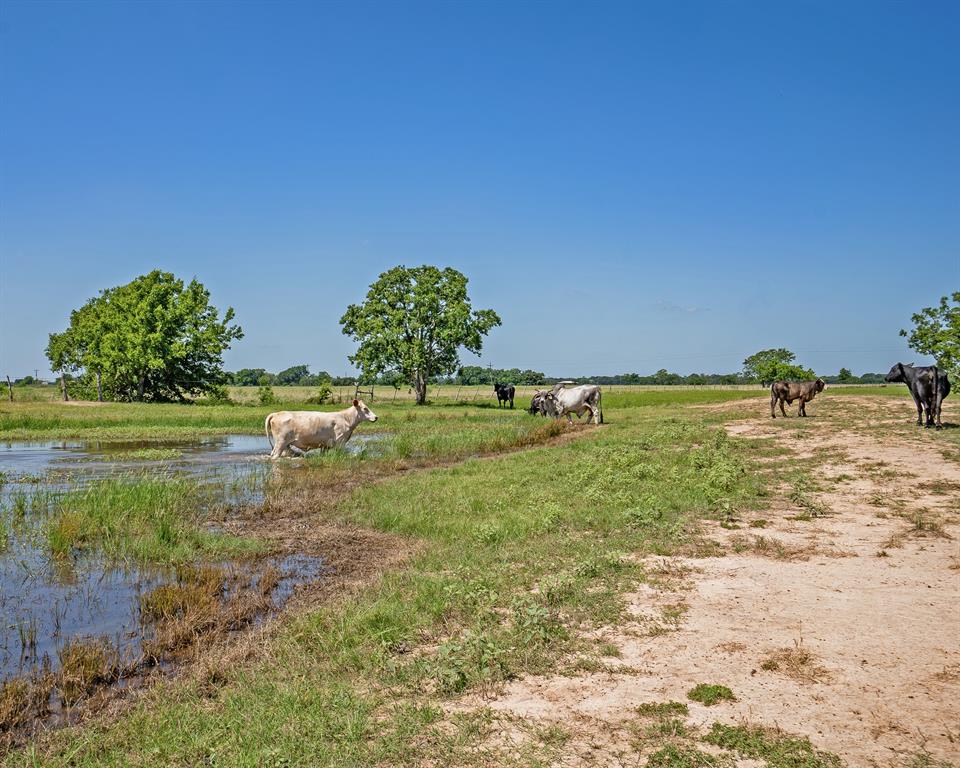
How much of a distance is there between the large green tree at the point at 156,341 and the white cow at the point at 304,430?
30.7 metres

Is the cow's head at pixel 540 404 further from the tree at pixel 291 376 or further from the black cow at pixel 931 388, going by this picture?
the tree at pixel 291 376

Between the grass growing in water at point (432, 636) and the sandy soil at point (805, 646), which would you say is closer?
the sandy soil at point (805, 646)

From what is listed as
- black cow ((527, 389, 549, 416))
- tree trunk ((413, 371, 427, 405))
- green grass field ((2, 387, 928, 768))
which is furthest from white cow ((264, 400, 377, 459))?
tree trunk ((413, 371, 427, 405))

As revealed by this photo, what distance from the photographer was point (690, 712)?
4684 millimetres

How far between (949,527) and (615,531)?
4.37 metres

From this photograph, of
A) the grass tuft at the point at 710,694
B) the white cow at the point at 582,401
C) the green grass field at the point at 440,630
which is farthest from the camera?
the white cow at the point at 582,401

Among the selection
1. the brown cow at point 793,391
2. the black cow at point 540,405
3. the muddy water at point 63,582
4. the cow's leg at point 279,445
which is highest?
the brown cow at point 793,391

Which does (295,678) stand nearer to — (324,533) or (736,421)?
(324,533)

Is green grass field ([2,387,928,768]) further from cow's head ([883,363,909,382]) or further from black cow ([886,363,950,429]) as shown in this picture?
cow's head ([883,363,909,382])

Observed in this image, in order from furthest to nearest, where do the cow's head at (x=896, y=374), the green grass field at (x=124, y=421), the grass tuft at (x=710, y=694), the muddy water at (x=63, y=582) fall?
the green grass field at (x=124, y=421) → the cow's head at (x=896, y=374) → the muddy water at (x=63, y=582) → the grass tuft at (x=710, y=694)

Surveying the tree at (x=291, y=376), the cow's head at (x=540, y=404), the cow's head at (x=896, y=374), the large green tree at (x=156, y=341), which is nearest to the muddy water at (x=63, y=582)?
the cow's head at (x=896, y=374)

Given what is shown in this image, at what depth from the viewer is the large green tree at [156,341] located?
47469 mm

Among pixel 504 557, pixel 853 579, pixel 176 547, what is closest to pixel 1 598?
pixel 176 547

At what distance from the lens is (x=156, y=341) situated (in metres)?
47.1
